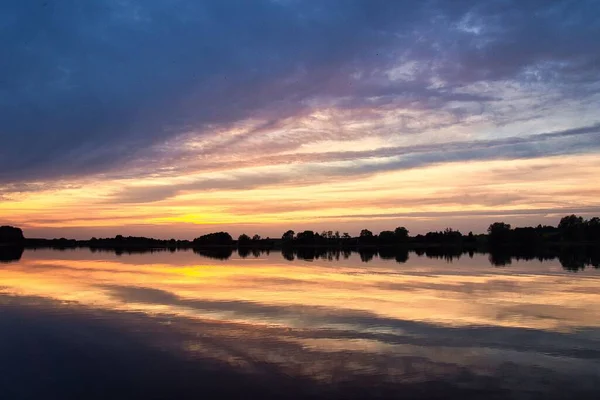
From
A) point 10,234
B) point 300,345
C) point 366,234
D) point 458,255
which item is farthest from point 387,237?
point 300,345

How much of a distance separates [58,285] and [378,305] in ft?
74.2

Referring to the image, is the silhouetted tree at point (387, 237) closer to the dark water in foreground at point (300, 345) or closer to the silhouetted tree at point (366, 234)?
the silhouetted tree at point (366, 234)

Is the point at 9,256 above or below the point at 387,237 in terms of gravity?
below

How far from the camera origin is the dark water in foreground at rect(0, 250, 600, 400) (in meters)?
11.9

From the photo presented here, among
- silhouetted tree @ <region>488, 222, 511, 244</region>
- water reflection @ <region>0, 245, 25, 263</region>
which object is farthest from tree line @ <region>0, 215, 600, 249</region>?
water reflection @ <region>0, 245, 25, 263</region>

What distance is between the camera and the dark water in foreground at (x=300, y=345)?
11.9 metres

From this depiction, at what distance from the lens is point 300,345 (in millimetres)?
15797

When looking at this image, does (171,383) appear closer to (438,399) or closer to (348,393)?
(348,393)

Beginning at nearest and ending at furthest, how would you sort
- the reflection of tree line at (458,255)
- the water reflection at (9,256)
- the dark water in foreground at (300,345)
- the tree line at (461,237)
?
the dark water in foreground at (300,345), the reflection of tree line at (458,255), the water reflection at (9,256), the tree line at (461,237)

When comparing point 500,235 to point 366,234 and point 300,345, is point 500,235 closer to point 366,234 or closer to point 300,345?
point 366,234

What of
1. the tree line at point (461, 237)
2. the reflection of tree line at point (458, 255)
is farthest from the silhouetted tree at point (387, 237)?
the reflection of tree line at point (458, 255)

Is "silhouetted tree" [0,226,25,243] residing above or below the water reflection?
above

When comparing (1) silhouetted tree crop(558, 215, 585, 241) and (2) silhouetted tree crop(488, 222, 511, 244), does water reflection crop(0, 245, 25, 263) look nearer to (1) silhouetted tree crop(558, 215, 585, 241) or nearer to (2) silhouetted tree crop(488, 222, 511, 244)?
(2) silhouetted tree crop(488, 222, 511, 244)

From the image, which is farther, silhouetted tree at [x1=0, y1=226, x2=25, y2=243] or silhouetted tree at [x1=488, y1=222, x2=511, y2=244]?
silhouetted tree at [x1=0, y1=226, x2=25, y2=243]
